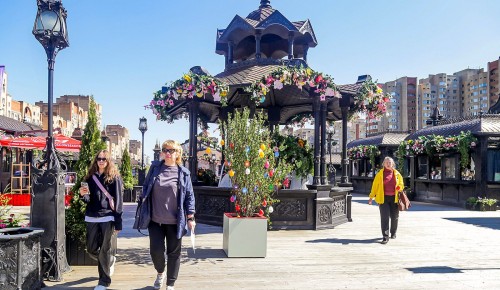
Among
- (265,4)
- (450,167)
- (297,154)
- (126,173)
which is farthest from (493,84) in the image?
(297,154)

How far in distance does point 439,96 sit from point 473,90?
10.9 m

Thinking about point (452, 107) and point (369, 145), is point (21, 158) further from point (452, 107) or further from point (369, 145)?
point (452, 107)

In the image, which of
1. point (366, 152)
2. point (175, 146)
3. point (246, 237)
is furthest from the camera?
point (366, 152)

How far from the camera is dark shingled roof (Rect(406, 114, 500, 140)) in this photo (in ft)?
62.7

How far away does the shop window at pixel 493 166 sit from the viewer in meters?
19.4

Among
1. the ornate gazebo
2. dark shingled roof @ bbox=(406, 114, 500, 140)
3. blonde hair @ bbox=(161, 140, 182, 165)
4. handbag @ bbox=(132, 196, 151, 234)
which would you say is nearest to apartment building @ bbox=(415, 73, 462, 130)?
dark shingled roof @ bbox=(406, 114, 500, 140)

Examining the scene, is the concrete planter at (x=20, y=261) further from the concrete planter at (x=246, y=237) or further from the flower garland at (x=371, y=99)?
the flower garland at (x=371, y=99)

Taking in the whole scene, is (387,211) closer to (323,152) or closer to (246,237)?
(323,152)

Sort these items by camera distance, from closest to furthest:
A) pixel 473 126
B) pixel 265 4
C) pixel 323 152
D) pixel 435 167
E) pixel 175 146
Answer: pixel 175 146, pixel 323 152, pixel 265 4, pixel 473 126, pixel 435 167

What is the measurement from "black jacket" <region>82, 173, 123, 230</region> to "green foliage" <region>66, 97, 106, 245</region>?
41.7 inches

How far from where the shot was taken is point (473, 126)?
20.0 m

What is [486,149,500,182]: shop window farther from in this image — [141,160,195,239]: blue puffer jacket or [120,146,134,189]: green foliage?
[141,160,195,239]: blue puffer jacket

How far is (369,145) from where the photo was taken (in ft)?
102

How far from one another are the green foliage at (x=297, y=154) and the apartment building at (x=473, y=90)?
115563mm
